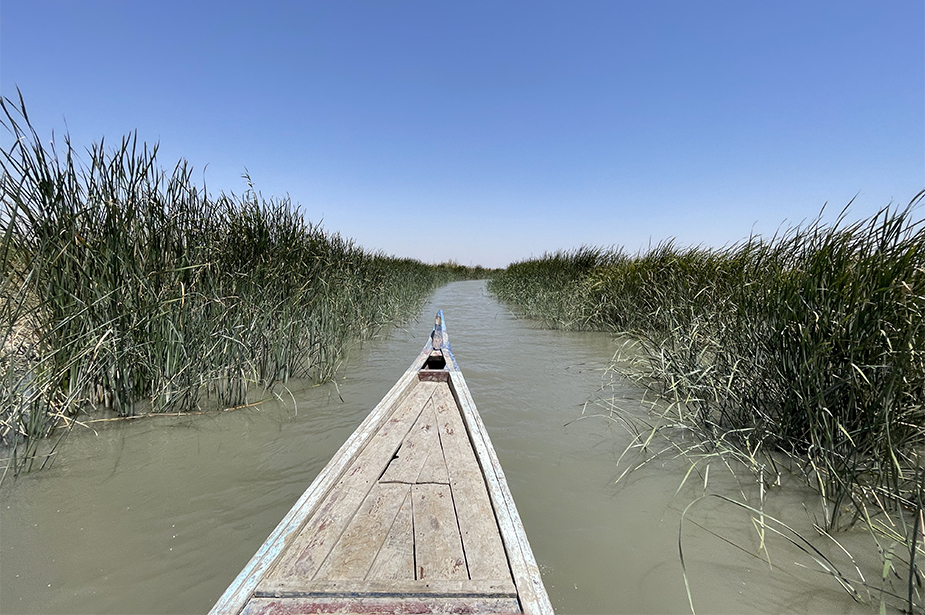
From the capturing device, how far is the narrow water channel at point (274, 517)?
1562 mm

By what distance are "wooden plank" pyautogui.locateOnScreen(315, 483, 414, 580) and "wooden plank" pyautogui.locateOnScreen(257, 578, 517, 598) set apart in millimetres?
47

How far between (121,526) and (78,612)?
52cm

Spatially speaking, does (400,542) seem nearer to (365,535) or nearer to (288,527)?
(365,535)

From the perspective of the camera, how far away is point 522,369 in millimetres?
4965

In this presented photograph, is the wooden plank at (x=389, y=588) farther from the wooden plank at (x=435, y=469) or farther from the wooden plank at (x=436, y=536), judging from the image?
the wooden plank at (x=435, y=469)

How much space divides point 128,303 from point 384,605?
2886 millimetres

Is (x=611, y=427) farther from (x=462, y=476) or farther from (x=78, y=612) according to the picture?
(x=78, y=612)

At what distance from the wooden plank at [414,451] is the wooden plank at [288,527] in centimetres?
23

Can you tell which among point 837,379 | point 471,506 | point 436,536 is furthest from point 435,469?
point 837,379

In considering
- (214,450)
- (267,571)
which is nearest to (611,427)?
(267,571)

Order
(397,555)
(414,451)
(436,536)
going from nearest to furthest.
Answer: (397,555) → (436,536) → (414,451)

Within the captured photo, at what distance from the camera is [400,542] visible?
1525 millimetres

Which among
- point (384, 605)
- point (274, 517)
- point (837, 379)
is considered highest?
point (837, 379)

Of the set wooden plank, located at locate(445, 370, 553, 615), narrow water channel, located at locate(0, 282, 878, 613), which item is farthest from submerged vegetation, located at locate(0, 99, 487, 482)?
wooden plank, located at locate(445, 370, 553, 615)
